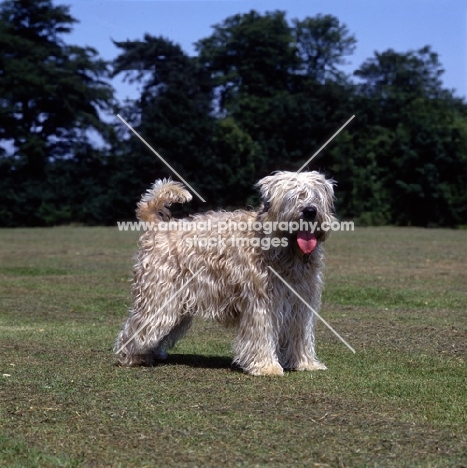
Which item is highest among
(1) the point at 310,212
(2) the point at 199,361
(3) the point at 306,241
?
(1) the point at 310,212

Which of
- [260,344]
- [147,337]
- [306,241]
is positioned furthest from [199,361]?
[306,241]

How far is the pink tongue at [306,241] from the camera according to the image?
367 inches

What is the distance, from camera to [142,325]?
10.1 meters

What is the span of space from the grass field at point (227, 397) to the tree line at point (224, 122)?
104ft

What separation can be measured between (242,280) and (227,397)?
5.39 feet

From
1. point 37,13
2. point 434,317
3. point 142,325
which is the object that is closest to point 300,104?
point 37,13

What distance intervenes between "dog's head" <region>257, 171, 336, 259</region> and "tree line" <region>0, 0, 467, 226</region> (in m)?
35.9

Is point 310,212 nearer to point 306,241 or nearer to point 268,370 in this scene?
point 306,241

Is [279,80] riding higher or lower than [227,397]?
higher

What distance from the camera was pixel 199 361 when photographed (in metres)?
10.8

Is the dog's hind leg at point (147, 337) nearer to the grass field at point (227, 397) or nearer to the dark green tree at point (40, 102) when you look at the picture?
the grass field at point (227, 397)

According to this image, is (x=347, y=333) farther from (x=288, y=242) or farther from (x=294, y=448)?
(x=294, y=448)

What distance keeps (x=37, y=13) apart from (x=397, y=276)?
140 ft

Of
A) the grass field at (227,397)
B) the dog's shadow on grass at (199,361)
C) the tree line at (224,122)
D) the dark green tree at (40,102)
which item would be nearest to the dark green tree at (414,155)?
the tree line at (224,122)
